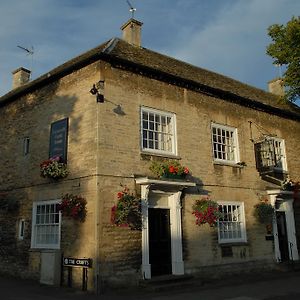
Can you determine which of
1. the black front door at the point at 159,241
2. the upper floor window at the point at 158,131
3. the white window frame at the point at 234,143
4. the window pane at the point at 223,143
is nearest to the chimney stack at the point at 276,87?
the white window frame at the point at 234,143

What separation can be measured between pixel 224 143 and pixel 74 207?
707 centimetres

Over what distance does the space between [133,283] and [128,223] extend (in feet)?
5.70

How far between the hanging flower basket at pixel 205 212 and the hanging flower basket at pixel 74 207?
4065 mm

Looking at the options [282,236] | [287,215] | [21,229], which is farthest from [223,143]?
[21,229]

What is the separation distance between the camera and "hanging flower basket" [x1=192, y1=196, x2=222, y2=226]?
13352 millimetres

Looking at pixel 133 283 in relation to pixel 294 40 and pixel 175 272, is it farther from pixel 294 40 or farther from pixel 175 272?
pixel 294 40

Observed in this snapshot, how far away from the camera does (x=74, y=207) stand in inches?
443

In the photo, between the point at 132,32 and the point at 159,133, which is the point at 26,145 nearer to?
the point at 159,133

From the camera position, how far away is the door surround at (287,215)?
1616cm

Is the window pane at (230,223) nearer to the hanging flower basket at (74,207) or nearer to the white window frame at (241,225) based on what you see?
the white window frame at (241,225)

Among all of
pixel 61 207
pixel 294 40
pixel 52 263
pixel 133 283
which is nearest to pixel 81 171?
pixel 61 207

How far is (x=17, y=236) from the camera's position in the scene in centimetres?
1407

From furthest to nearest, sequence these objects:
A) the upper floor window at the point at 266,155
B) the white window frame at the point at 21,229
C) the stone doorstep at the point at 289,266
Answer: the upper floor window at the point at 266,155, the stone doorstep at the point at 289,266, the white window frame at the point at 21,229

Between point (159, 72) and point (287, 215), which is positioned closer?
point (159, 72)
